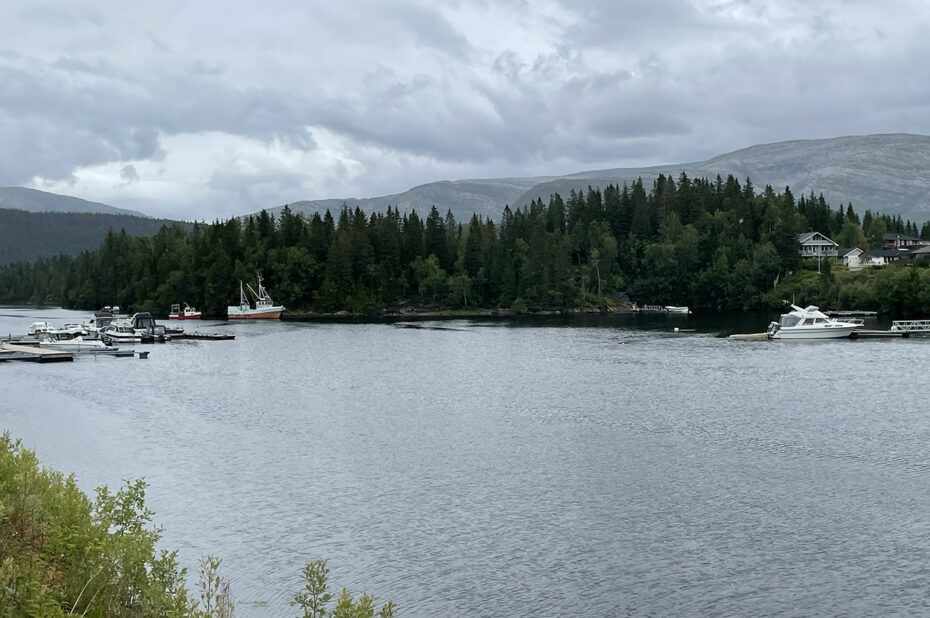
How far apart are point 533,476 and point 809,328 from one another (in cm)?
9555

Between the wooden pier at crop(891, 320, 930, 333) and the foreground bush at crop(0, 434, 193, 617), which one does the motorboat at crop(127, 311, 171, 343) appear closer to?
the wooden pier at crop(891, 320, 930, 333)

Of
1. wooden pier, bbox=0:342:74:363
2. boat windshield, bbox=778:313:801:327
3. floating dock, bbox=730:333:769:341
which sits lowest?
wooden pier, bbox=0:342:74:363

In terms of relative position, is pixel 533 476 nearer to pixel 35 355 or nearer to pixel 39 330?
pixel 35 355

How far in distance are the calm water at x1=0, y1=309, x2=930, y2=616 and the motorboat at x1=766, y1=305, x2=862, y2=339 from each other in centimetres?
3387

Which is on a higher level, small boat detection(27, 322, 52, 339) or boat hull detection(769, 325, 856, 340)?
small boat detection(27, 322, 52, 339)

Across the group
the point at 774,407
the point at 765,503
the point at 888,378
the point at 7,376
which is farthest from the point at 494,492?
the point at 7,376

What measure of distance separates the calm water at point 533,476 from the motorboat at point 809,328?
33.9 meters

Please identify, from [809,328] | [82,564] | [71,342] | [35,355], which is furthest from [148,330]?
[82,564]

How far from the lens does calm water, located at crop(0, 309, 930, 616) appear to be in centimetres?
3052

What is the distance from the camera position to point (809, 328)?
127438 mm

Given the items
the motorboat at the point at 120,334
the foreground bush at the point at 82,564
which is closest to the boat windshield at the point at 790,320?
the motorboat at the point at 120,334

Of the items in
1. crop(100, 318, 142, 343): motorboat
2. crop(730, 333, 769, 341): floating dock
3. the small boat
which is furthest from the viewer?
crop(100, 318, 142, 343): motorboat

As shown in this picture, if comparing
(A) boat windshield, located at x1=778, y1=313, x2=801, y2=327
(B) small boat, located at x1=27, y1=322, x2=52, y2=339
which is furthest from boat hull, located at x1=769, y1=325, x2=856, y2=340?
(B) small boat, located at x1=27, y1=322, x2=52, y2=339

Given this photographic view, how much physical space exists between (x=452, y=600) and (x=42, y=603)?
14.4 meters
